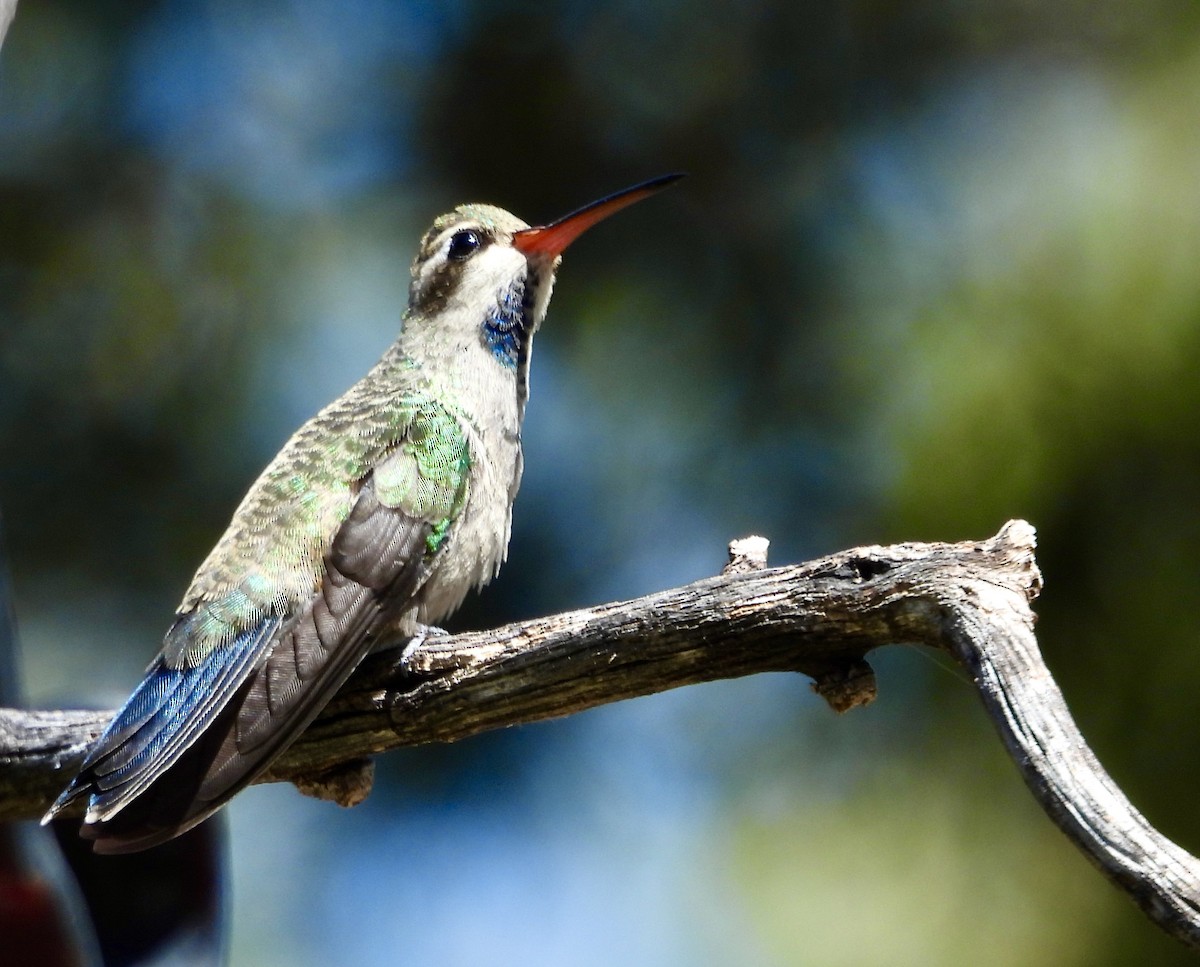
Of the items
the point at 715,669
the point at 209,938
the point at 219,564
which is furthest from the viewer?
the point at 209,938

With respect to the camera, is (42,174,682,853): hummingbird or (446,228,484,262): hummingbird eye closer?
(42,174,682,853): hummingbird

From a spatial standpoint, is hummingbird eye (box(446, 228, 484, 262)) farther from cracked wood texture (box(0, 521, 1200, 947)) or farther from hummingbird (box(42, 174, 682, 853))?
cracked wood texture (box(0, 521, 1200, 947))

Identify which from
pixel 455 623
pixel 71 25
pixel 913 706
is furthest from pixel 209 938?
pixel 71 25

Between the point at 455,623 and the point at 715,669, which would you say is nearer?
the point at 715,669

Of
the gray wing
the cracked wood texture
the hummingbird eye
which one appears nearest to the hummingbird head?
the hummingbird eye

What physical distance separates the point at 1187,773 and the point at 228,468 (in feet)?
13.3

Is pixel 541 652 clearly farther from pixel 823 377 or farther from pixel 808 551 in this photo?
pixel 823 377

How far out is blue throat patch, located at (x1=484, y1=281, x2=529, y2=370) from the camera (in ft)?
12.5

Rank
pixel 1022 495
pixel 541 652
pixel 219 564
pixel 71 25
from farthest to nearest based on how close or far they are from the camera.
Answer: pixel 71 25, pixel 1022 495, pixel 219 564, pixel 541 652

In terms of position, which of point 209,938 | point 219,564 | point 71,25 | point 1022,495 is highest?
point 71,25

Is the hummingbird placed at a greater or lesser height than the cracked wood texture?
greater

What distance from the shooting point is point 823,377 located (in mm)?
5840

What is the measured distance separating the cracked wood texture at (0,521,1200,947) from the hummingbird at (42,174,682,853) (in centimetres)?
20

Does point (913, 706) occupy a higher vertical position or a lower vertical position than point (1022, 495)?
lower
